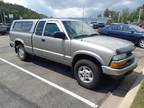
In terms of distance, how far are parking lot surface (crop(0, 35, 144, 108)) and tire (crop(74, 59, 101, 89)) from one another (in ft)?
0.61

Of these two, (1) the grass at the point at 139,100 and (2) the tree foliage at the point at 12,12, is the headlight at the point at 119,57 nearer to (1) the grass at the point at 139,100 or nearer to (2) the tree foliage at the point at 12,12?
(1) the grass at the point at 139,100

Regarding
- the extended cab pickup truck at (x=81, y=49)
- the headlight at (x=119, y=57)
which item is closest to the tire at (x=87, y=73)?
the extended cab pickup truck at (x=81, y=49)

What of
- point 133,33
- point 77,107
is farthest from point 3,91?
point 133,33

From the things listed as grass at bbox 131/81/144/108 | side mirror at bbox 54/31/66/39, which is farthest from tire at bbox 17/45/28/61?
grass at bbox 131/81/144/108

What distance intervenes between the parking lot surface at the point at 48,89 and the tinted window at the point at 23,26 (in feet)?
5.11

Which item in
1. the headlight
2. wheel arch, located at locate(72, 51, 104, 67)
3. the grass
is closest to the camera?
the grass

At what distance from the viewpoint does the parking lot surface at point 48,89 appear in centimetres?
389

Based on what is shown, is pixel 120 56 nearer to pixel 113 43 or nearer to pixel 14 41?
pixel 113 43

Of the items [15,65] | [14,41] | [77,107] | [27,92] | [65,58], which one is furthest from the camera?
[14,41]

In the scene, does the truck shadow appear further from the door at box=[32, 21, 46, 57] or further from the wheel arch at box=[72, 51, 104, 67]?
the door at box=[32, 21, 46, 57]

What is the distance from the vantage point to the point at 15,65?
22.2ft

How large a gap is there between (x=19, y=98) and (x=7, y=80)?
1364 millimetres

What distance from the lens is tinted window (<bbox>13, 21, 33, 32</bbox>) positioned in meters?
6.56

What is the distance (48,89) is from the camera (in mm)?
4574
